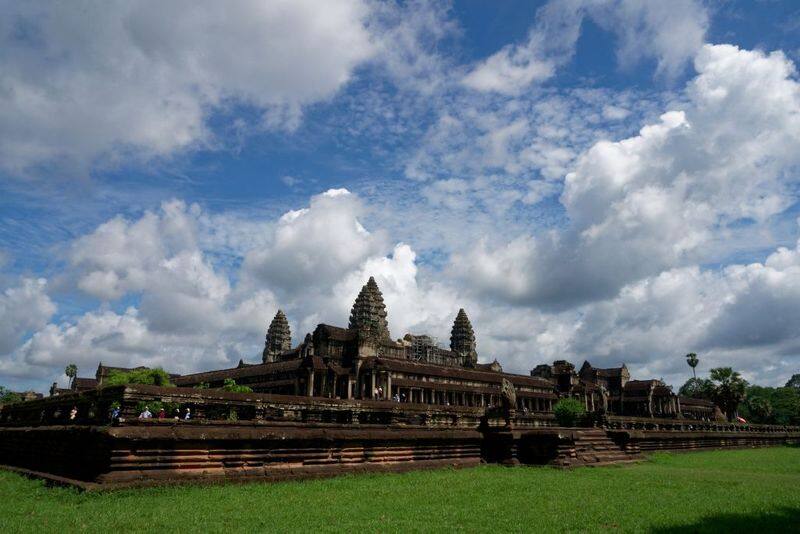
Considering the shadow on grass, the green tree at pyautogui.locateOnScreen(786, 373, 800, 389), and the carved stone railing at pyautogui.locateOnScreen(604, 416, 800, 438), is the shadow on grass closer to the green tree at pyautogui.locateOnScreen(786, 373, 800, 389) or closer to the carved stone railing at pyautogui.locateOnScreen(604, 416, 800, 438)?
the carved stone railing at pyautogui.locateOnScreen(604, 416, 800, 438)

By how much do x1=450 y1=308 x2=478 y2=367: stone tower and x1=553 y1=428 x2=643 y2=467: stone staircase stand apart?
9730 cm

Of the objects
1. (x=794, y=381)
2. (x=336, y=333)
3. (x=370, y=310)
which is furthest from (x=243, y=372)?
(x=794, y=381)

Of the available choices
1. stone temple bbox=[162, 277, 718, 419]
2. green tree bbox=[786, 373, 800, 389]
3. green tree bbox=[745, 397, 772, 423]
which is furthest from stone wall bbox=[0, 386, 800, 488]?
green tree bbox=[786, 373, 800, 389]

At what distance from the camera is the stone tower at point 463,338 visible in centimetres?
12169

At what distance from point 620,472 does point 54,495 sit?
599 inches

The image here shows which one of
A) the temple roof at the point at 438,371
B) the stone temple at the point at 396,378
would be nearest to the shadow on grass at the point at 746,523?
the stone temple at the point at 396,378

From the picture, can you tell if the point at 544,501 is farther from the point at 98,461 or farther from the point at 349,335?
the point at 349,335

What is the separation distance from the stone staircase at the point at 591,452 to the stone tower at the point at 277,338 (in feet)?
324

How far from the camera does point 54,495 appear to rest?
11.1 m

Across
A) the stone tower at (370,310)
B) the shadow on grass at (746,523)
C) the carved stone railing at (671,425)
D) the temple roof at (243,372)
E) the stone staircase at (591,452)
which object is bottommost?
the shadow on grass at (746,523)

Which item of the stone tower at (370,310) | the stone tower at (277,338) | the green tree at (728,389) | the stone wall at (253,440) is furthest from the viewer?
the stone tower at (277,338)

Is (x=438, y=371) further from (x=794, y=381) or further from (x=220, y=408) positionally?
(x=794, y=381)

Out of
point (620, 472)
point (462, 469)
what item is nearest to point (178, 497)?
point (462, 469)

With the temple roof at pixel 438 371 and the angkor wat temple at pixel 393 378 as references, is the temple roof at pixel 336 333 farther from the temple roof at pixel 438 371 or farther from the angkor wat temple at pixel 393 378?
the temple roof at pixel 438 371
